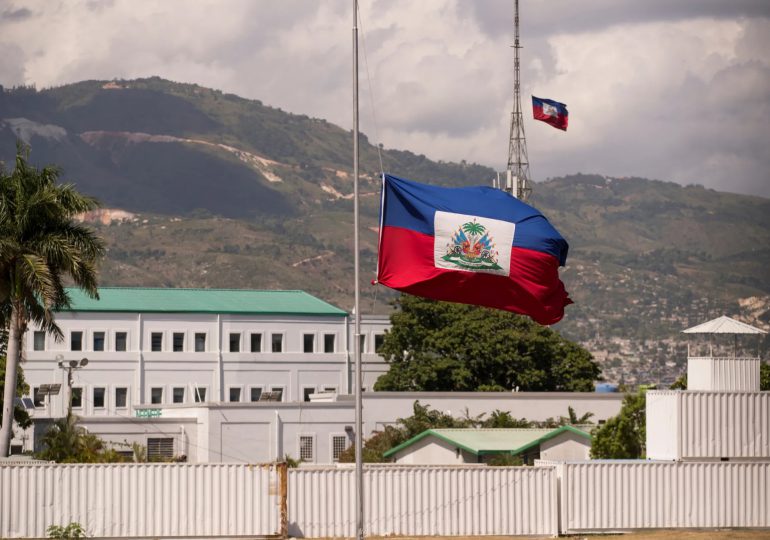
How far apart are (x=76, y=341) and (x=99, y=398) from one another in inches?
199

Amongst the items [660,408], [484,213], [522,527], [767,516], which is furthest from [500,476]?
[484,213]

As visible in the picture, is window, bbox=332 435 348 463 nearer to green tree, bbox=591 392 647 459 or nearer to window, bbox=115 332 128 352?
green tree, bbox=591 392 647 459

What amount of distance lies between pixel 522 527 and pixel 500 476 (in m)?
1.81

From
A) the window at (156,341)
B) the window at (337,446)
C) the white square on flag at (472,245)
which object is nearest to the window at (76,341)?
the window at (156,341)

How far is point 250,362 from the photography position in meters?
117

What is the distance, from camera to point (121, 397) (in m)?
115

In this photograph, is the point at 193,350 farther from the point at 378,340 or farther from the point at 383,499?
the point at 383,499

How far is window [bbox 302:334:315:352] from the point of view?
391 ft

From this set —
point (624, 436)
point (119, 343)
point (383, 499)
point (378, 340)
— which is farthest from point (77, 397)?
point (383, 499)

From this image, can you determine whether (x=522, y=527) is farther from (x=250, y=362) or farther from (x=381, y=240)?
(x=250, y=362)

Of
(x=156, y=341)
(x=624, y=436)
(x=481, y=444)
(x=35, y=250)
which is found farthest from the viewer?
(x=156, y=341)

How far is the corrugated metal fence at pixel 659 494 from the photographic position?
46156mm

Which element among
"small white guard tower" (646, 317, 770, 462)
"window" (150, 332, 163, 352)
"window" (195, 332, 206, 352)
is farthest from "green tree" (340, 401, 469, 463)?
"small white guard tower" (646, 317, 770, 462)

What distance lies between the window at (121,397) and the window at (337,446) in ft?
98.1
